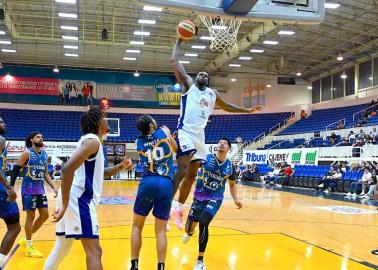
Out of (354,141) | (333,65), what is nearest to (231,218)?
(354,141)

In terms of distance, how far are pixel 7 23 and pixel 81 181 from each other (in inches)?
907

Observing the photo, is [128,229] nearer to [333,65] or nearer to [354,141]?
[354,141]

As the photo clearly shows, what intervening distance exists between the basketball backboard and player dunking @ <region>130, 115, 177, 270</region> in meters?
1.78

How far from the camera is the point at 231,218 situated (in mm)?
9961

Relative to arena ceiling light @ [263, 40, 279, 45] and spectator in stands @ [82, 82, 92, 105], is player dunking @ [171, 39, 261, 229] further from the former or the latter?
spectator in stands @ [82, 82, 92, 105]

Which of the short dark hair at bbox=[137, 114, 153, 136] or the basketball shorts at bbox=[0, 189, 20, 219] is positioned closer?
Result: the short dark hair at bbox=[137, 114, 153, 136]

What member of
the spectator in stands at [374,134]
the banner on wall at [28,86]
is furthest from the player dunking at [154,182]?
the banner on wall at [28,86]

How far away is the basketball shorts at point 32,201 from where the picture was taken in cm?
615

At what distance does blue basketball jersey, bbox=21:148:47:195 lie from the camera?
20.3ft

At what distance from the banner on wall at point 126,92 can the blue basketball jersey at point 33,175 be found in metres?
26.1

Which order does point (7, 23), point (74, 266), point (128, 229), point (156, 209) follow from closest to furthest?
point (156, 209) < point (74, 266) < point (128, 229) < point (7, 23)

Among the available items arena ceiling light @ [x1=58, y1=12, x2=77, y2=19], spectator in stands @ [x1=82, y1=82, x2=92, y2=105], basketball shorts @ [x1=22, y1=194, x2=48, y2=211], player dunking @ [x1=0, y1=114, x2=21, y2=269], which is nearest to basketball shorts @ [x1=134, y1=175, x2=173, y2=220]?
player dunking @ [x1=0, y1=114, x2=21, y2=269]

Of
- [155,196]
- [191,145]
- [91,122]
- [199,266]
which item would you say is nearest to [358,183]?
[199,266]

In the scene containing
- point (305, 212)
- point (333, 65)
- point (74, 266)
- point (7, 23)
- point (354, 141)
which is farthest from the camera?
point (333, 65)
